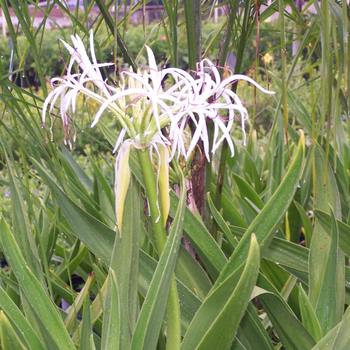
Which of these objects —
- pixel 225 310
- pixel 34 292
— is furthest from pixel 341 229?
pixel 34 292

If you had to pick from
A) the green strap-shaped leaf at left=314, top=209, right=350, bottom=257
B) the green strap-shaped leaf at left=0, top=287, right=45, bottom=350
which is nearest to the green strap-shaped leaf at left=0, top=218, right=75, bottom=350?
the green strap-shaped leaf at left=0, top=287, right=45, bottom=350

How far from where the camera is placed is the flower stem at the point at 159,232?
1.44 feet

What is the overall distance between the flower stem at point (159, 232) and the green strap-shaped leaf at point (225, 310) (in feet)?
0.10

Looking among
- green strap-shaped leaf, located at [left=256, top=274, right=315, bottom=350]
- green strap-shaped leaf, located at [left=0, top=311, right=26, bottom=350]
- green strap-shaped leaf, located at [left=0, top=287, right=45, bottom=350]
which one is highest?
green strap-shaped leaf, located at [left=0, top=311, right=26, bottom=350]

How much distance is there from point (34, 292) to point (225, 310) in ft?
0.74

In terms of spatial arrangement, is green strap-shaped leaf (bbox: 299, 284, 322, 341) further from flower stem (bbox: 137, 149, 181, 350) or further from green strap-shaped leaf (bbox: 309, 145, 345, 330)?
flower stem (bbox: 137, 149, 181, 350)

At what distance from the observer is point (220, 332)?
0.46 metres

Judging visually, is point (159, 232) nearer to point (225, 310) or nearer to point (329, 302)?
point (225, 310)

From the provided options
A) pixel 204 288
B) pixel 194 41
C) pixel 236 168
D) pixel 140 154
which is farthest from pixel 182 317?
pixel 236 168

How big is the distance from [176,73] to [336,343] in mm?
347

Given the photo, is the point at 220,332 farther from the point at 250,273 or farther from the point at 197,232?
the point at 197,232

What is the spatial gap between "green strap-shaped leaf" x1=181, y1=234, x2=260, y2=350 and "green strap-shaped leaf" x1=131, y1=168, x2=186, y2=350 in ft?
0.17

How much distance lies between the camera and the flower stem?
44 cm

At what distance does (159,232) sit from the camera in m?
0.46
